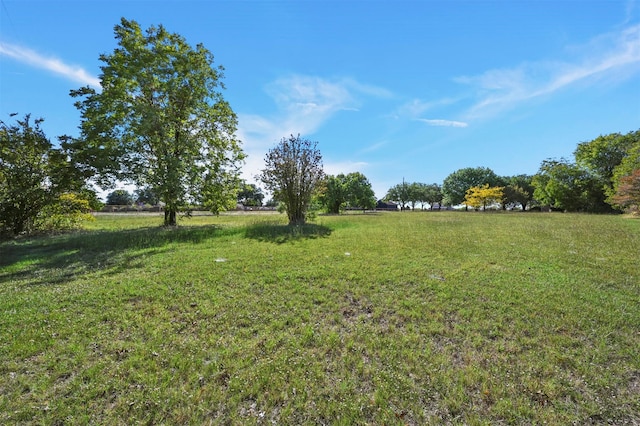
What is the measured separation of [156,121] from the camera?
1262 centimetres

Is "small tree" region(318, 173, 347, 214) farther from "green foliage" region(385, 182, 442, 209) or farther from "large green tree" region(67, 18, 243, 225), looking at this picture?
"green foliage" region(385, 182, 442, 209)

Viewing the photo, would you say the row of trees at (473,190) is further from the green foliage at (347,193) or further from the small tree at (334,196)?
the small tree at (334,196)

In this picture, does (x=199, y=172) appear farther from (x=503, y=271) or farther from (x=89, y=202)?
(x=503, y=271)

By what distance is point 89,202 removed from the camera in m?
13.3

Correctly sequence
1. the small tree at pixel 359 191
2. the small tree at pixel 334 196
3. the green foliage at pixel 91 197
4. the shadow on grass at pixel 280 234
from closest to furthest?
the shadow on grass at pixel 280 234 < the green foliage at pixel 91 197 < the small tree at pixel 334 196 < the small tree at pixel 359 191

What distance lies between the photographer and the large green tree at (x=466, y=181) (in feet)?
194

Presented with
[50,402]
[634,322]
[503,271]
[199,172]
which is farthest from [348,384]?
[199,172]

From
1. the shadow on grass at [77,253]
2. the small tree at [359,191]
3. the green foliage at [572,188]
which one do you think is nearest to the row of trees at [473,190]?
the green foliage at [572,188]

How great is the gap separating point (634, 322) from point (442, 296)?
259 centimetres

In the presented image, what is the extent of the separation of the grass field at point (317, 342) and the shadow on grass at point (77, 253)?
104mm

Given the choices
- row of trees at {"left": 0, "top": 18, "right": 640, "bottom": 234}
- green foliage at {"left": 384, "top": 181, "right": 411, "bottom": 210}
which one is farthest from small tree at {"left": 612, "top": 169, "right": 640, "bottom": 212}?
green foliage at {"left": 384, "top": 181, "right": 411, "bottom": 210}

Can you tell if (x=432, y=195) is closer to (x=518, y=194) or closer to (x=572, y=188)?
(x=518, y=194)

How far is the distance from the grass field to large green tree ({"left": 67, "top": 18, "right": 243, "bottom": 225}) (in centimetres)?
713

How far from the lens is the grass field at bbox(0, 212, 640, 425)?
247 centimetres
